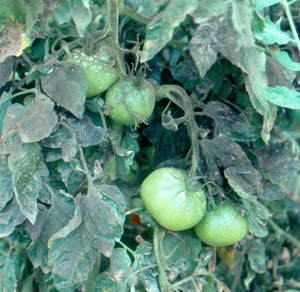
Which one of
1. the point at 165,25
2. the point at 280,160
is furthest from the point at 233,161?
the point at 165,25

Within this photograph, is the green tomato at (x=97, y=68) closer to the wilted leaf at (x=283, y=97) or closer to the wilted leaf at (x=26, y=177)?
the wilted leaf at (x=26, y=177)

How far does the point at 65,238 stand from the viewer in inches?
21.0

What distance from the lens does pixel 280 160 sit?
0.75 m

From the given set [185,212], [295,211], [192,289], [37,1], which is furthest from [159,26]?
[295,211]

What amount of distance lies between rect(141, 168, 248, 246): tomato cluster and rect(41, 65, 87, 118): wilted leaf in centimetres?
18

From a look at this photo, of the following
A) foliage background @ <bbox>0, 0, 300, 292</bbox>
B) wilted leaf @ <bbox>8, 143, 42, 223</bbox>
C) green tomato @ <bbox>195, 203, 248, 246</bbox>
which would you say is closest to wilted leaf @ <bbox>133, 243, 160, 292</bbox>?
foliage background @ <bbox>0, 0, 300, 292</bbox>

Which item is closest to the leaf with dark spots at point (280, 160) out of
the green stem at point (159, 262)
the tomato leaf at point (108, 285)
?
the green stem at point (159, 262)

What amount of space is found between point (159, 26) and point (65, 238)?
0.33 m

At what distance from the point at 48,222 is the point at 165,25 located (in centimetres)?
35

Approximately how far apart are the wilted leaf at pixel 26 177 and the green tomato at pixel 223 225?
0.30m

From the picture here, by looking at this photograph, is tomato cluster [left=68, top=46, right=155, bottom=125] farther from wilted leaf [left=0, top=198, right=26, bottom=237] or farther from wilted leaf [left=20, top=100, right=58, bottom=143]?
wilted leaf [left=0, top=198, right=26, bottom=237]

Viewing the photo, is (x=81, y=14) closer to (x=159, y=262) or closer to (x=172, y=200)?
(x=172, y=200)

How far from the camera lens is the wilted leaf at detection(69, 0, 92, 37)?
446 mm

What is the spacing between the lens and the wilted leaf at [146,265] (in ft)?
1.98
